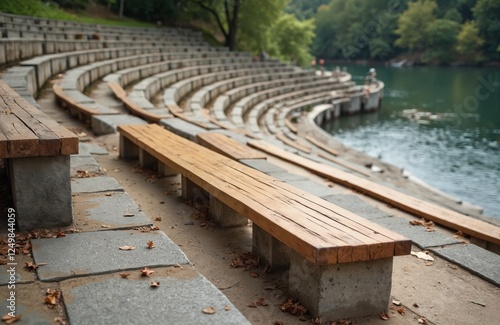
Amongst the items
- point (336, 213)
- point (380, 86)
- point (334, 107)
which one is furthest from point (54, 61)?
point (380, 86)

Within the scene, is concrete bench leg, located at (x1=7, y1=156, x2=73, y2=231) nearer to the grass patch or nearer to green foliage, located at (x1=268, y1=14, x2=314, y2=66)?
the grass patch

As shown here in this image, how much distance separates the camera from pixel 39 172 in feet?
10.5

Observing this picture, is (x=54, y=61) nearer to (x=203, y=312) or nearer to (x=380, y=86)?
(x=203, y=312)

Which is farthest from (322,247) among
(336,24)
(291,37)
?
(336,24)

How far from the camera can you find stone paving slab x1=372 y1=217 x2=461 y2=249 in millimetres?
3979

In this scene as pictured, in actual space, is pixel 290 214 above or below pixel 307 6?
below

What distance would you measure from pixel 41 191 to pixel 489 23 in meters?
64.4

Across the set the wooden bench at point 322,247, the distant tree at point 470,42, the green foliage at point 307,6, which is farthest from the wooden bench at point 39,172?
the green foliage at point 307,6

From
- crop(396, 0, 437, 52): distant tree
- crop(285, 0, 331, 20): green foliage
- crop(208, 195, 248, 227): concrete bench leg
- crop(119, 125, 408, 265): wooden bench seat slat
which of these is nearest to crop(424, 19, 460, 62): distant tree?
crop(396, 0, 437, 52): distant tree

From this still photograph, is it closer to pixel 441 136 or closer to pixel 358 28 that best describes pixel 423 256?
pixel 441 136

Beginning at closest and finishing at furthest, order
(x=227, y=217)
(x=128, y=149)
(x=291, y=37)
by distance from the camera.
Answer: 1. (x=227, y=217)
2. (x=128, y=149)
3. (x=291, y=37)

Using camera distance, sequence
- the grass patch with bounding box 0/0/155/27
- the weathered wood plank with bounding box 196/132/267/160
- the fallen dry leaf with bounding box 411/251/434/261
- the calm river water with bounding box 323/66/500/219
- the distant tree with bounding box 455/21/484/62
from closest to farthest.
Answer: the fallen dry leaf with bounding box 411/251/434/261 → the weathered wood plank with bounding box 196/132/267/160 → the calm river water with bounding box 323/66/500/219 → the grass patch with bounding box 0/0/155/27 → the distant tree with bounding box 455/21/484/62

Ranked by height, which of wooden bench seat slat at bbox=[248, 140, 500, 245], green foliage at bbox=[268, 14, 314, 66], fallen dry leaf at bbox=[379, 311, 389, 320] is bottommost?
wooden bench seat slat at bbox=[248, 140, 500, 245]

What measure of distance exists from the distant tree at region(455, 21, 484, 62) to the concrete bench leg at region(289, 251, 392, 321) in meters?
67.5
